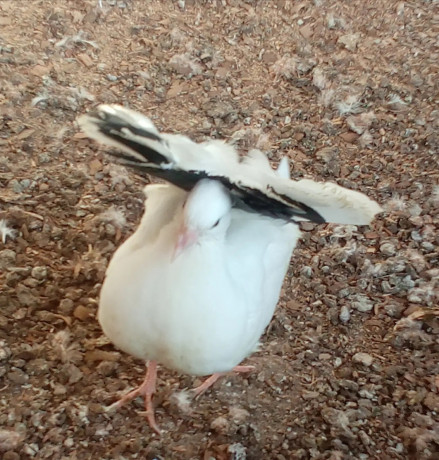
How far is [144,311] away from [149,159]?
0.78 ft

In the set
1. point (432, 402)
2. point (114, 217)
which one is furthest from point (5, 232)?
point (432, 402)

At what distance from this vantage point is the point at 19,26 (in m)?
2.11

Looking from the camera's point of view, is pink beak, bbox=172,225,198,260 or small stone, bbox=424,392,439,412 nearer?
pink beak, bbox=172,225,198,260

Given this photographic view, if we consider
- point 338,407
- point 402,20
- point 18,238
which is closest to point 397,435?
point 338,407

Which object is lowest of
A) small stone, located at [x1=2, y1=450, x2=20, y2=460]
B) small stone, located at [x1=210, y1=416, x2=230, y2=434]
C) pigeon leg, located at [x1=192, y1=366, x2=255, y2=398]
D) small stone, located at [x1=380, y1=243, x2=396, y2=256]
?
small stone, located at [x1=2, y1=450, x2=20, y2=460]

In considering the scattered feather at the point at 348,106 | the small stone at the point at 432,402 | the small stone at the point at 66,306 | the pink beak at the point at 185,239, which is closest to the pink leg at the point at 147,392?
the small stone at the point at 66,306

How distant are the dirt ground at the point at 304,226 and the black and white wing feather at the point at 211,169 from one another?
0.47 metres

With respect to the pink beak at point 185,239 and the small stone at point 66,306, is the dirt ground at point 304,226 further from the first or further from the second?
the pink beak at point 185,239

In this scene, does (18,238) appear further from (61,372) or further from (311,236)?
(311,236)

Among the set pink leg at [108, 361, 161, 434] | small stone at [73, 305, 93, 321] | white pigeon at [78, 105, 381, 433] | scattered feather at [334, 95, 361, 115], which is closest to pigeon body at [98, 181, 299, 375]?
white pigeon at [78, 105, 381, 433]

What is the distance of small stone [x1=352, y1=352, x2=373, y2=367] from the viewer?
1.49 meters

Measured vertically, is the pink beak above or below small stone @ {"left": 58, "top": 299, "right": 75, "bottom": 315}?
above

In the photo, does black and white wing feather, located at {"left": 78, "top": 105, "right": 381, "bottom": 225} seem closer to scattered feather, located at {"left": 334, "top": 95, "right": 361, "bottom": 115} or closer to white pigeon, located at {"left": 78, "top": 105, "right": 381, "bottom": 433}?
white pigeon, located at {"left": 78, "top": 105, "right": 381, "bottom": 433}

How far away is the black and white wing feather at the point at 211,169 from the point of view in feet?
3.32
